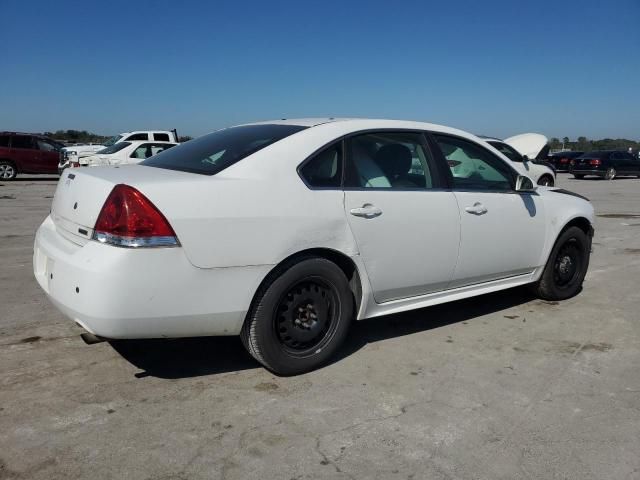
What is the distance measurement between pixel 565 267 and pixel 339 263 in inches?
103

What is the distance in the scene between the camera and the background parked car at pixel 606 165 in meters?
25.8

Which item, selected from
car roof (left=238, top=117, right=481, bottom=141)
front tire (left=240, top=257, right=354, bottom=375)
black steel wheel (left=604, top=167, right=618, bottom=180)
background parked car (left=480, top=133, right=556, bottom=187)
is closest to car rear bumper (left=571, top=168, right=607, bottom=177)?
black steel wheel (left=604, top=167, right=618, bottom=180)

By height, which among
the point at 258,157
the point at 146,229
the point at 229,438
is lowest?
the point at 229,438

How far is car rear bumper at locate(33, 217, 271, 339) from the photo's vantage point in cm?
289

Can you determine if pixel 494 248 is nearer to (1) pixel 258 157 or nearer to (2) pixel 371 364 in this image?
(2) pixel 371 364

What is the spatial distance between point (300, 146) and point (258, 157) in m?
0.30

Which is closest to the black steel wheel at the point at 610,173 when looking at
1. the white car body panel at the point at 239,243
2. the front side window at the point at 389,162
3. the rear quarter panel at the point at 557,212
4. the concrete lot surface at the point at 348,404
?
the rear quarter panel at the point at 557,212

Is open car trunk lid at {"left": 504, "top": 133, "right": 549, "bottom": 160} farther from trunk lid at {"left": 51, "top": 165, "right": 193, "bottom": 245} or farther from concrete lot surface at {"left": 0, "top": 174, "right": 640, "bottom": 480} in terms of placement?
trunk lid at {"left": 51, "top": 165, "right": 193, "bottom": 245}

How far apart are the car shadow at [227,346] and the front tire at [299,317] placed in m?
0.27

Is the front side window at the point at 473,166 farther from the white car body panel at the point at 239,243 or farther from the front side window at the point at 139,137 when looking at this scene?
the front side window at the point at 139,137

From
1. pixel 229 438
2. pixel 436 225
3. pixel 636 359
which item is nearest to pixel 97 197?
pixel 229 438

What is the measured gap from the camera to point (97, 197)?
3109mm

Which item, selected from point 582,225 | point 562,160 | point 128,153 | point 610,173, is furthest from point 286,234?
point 562,160

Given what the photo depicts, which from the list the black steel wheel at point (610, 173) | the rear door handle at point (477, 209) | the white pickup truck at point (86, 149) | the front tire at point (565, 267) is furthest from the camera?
the black steel wheel at point (610, 173)
